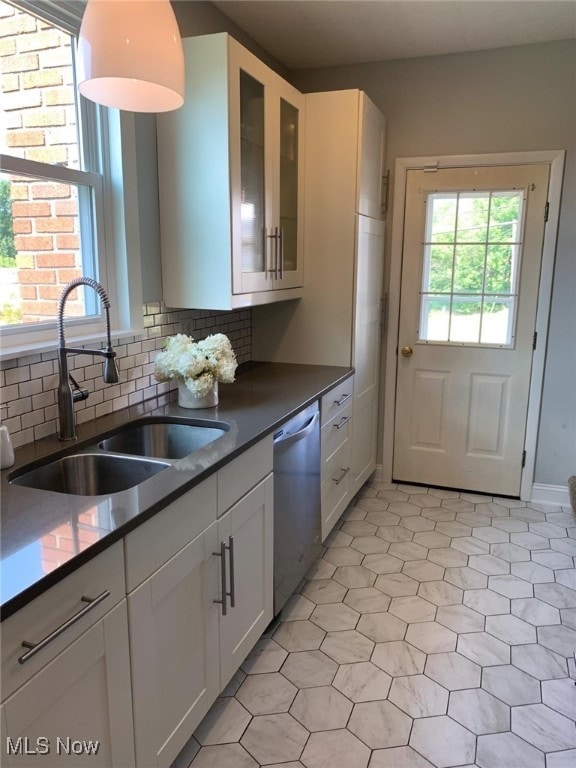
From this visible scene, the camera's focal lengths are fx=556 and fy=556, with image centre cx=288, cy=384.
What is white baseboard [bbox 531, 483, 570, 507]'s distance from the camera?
11.2ft

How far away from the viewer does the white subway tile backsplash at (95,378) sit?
5.54 ft

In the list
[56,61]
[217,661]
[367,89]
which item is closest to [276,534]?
[217,661]

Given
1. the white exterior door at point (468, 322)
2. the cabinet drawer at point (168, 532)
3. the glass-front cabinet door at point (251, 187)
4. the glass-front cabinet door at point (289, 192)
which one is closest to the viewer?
the cabinet drawer at point (168, 532)

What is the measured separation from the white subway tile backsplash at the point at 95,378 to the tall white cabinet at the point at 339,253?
0.44 meters

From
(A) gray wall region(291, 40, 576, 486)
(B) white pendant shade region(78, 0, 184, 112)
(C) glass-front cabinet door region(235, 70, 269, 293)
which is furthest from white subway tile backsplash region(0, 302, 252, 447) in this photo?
(A) gray wall region(291, 40, 576, 486)

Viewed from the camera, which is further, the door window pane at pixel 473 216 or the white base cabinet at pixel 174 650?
the door window pane at pixel 473 216

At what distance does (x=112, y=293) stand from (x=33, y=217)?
0.42 meters

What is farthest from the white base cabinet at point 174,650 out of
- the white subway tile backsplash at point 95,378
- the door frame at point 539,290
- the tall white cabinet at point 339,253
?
the door frame at point 539,290

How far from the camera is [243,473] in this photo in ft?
5.86

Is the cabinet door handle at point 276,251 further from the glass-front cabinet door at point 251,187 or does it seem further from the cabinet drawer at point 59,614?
the cabinet drawer at point 59,614

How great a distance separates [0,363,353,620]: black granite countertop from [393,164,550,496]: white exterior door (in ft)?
4.94

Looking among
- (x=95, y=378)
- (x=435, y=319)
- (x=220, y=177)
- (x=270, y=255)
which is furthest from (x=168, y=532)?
(x=435, y=319)

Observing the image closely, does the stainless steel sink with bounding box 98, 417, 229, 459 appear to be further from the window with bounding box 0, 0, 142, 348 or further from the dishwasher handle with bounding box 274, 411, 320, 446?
the window with bounding box 0, 0, 142, 348

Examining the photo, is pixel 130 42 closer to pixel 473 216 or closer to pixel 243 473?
pixel 243 473
